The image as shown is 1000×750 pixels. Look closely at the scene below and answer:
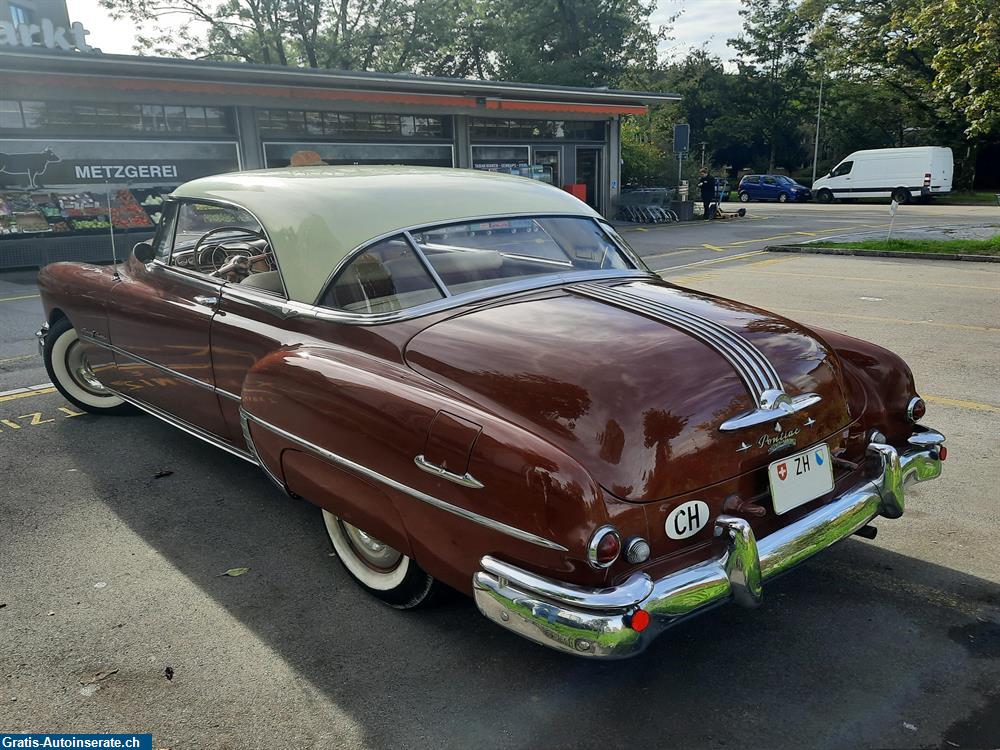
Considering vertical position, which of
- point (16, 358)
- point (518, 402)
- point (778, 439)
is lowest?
point (16, 358)

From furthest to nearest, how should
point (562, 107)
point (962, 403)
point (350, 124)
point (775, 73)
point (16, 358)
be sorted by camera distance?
1. point (775, 73)
2. point (562, 107)
3. point (350, 124)
4. point (16, 358)
5. point (962, 403)

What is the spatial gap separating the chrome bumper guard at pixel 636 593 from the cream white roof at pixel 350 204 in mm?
1700

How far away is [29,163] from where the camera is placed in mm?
14539

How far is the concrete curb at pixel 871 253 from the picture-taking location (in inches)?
551

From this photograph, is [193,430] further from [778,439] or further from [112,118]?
[112,118]

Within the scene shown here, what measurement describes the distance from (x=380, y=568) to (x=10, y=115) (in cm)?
1460

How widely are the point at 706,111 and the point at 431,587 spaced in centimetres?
5132

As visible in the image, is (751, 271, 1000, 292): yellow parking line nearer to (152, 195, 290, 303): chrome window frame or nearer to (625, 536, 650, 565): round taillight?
(152, 195, 290, 303): chrome window frame

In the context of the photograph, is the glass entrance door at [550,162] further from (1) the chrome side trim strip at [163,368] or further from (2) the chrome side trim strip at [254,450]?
(2) the chrome side trim strip at [254,450]

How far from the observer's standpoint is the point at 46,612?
3.32 meters

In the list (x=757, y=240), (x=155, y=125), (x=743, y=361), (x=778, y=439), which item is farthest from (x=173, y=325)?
(x=757, y=240)

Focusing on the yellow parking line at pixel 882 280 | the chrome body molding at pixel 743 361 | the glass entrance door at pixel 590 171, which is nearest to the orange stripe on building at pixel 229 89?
the glass entrance door at pixel 590 171

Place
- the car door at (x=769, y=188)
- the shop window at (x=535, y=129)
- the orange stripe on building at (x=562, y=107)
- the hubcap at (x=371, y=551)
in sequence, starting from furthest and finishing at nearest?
1. the car door at (x=769, y=188)
2. the shop window at (x=535, y=129)
3. the orange stripe on building at (x=562, y=107)
4. the hubcap at (x=371, y=551)

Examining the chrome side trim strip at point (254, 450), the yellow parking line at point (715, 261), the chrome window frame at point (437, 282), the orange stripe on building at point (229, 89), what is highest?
the orange stripe on building at point (229, 89)
